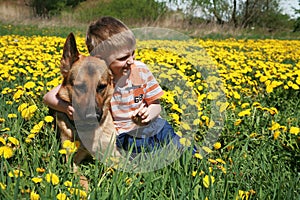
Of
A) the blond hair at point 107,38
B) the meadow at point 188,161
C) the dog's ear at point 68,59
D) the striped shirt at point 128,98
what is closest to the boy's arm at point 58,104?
the meadow at point 188,161

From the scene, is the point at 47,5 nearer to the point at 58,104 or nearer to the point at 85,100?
the point at 58,104

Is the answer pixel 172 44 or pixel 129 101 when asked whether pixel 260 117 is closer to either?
pixel 129 101

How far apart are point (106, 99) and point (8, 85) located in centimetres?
198

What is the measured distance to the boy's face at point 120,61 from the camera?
8.61ft

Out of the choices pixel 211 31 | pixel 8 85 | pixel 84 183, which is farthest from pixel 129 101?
pixel 211 31

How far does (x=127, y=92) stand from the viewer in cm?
293

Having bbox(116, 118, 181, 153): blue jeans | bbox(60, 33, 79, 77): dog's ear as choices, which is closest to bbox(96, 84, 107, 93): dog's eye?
bbox(60, 33, 79, 77): dog's ear

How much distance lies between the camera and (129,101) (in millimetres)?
2947

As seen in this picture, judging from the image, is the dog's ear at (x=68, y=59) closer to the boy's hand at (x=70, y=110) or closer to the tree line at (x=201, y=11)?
the boy's hand at (x=70, y=110)

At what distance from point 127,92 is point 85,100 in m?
0.75

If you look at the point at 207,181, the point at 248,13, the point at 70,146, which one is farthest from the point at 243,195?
the point at 248,13

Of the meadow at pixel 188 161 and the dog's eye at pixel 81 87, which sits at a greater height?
the dog's eye at pixel 81 87

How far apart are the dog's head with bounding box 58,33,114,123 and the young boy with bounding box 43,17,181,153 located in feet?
0.71

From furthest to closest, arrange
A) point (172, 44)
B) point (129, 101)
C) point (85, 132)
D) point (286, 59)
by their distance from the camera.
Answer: point (286, 59) < point (172, 44) < point (129, 101) < point (85, 132)
